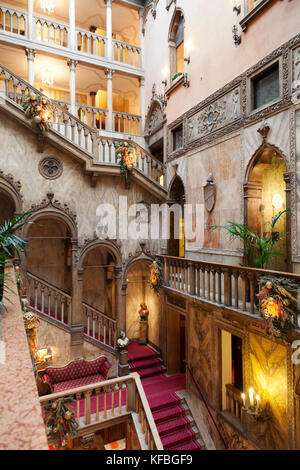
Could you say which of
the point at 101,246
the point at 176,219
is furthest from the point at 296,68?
the point at 101,246

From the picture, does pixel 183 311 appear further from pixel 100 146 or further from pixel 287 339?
pixel 100 146

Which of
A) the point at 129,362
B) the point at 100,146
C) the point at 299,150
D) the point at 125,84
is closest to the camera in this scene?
the point at 299,150

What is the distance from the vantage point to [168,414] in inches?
315

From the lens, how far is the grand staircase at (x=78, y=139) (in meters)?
7.96

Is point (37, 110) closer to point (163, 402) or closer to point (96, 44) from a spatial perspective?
point (96, 44)

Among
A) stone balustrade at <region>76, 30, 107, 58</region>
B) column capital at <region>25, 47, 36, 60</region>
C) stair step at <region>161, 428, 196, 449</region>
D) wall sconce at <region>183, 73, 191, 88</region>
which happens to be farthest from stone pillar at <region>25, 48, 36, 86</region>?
stair step at <region>161, 428, 196, 449</region>

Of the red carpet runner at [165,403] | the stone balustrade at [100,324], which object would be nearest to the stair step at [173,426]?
the red carpet runner at [165,403]

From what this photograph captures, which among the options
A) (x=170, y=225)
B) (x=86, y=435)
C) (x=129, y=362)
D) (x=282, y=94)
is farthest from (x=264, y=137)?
(x=129, y=362)

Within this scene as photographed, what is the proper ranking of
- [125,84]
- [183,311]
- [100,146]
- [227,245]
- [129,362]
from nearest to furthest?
[227,245], [183,311], [100,146], [129,362], [125,84]

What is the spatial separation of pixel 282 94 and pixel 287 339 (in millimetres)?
4726

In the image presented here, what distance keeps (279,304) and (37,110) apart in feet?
25.1

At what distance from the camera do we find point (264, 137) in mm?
6191

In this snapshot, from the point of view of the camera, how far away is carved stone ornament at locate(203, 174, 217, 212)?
791 cm

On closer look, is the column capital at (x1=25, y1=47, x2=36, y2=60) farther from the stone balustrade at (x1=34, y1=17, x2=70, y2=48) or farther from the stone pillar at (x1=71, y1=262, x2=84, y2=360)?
the stone pillar at (x1=71, y1=262, x2=84, y2=360)
